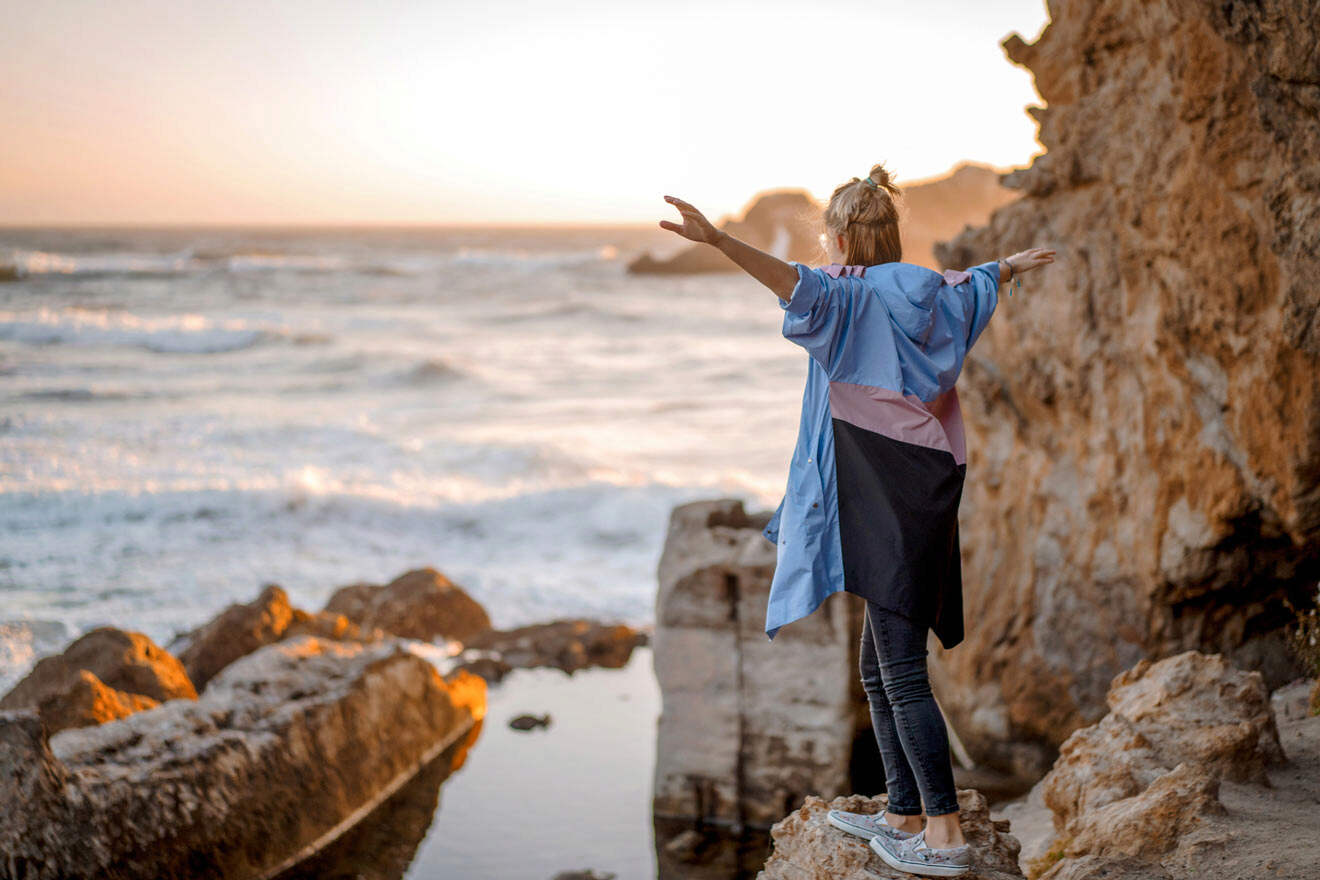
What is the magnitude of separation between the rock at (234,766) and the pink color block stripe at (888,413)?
11.3 ft

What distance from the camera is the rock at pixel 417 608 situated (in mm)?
8344

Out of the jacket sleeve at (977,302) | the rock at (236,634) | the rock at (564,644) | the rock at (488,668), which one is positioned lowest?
the rock at (488,668)

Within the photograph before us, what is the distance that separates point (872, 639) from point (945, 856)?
22.5 inches

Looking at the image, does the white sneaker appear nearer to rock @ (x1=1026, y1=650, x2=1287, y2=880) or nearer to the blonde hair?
rock @ (x1=1026, y1=650, x2=1287, y2=880)

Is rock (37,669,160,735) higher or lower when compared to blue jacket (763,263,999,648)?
lower

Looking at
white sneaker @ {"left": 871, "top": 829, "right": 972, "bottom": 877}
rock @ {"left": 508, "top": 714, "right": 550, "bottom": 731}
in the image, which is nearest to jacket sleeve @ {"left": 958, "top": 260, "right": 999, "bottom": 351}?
white sneaker @ {"left": 871, "top": 829, "right": 972, "bottom": 877}

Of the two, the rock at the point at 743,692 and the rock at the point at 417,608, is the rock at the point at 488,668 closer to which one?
the rock at the point at 417,608

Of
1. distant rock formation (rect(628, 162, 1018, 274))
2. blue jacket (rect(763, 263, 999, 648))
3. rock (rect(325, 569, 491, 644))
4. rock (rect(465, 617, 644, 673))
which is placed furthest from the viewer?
rock (rect(325, 569, 491, 644))

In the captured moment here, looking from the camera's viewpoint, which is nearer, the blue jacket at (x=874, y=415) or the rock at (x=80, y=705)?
the blue jacket at (x=874, y=415)

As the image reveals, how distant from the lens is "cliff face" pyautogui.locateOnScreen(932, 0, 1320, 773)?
13.6 feet

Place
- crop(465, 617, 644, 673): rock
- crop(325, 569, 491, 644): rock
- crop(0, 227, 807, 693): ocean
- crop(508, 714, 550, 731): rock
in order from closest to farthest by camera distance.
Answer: crop(508, 714, 550, 731): rock → crop(465, 617, 644, 673): rock → crop(325, 569, 491, 644): rock → crop(0, 227, 807, 693): ocean

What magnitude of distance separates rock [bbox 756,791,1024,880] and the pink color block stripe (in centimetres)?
108

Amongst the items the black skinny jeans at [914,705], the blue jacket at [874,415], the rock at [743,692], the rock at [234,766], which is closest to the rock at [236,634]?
the rock at [234,766]

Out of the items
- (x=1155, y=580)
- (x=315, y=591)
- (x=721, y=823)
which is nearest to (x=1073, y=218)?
(x=1155, y=580)
